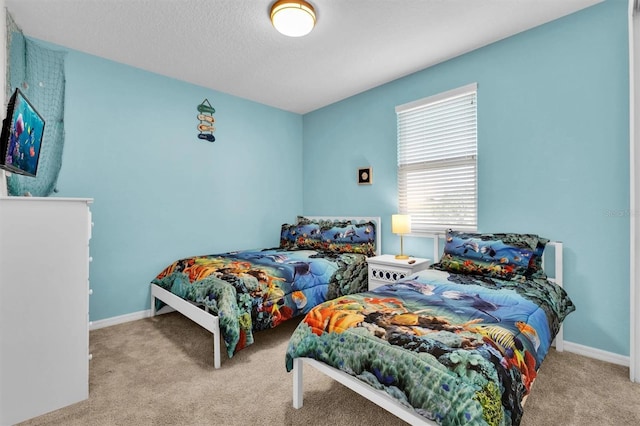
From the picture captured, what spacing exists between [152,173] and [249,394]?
8.36ft

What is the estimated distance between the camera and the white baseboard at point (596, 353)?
7.14ft

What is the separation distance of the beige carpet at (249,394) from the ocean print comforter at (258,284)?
275 mm

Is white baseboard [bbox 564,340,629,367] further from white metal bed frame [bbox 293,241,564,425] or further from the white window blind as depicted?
white metal bed frame [bbox 293,241,564,425]

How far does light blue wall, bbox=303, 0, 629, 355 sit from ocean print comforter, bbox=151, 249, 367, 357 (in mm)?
1510

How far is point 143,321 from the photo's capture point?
3146 mm

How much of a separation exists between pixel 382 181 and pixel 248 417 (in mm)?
2812

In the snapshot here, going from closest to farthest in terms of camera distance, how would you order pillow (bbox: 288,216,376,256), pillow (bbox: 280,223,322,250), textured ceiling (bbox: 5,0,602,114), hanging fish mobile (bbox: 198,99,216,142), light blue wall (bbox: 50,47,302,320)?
1. textured ceiling (bbox: 5,0,602,114)
2. light blue wall (bbox: 50,47,302,320)
3. pillow (bbox: 288,216,376,256)
4. hanging fish mobile (bbox: 198,99,216,142)
5. pillow (bbox: 280,223,322,250)

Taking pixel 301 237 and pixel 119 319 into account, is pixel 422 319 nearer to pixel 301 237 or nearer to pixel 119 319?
pixel 301 237

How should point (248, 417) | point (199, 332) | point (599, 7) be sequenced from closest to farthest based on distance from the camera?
point (248, 417)
point (599, 7)
point (199, 332)

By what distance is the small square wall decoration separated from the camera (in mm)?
3832

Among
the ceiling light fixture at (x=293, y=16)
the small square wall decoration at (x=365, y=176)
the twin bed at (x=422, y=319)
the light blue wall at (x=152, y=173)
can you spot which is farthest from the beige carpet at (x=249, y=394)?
the ceiling light fixture at (x=293, y=16)

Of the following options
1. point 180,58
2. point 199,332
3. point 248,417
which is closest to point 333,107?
point 180,58

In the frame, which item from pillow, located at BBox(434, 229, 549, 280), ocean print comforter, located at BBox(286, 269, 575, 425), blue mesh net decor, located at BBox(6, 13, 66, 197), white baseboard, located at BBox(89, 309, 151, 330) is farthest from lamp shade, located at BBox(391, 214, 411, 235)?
blue mesh net decor, located at BBox(6, 13, 66, 197)

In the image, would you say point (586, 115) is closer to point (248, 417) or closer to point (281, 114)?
point (248, 417)
